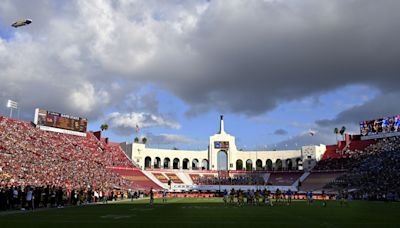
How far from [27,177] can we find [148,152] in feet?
194

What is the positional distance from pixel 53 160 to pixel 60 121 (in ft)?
74.8

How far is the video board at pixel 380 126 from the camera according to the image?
95150mm

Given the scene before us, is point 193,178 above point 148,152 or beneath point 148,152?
beneath

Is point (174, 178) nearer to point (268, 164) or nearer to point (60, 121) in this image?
point (60, 121)

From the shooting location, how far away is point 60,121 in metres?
92.4

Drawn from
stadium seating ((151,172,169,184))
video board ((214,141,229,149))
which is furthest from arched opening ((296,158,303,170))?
stadium seating ((151,172,169,184))

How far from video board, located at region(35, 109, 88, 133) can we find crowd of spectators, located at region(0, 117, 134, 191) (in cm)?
250

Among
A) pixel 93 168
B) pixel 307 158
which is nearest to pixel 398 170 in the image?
Answer: pixel 307 158

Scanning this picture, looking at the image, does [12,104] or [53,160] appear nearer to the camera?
[53,160]

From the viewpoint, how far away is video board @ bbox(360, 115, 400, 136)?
95150mm

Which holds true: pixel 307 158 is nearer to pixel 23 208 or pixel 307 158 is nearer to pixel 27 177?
pixel 27 177

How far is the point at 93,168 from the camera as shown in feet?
261

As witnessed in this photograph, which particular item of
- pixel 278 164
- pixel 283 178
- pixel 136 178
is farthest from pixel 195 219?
pixel 278 164

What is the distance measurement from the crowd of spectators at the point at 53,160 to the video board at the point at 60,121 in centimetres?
250
